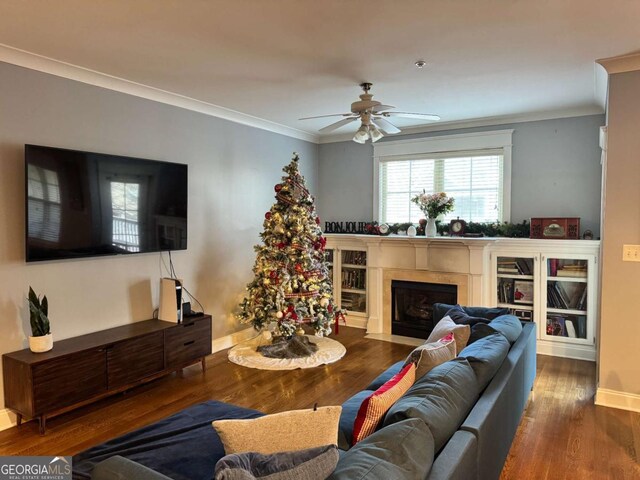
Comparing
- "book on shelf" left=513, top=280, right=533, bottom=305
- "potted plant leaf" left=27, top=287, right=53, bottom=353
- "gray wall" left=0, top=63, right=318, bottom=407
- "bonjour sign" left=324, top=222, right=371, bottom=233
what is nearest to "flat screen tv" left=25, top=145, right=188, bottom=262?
"gray wall" left=0, top=63, right=318, bottom=407

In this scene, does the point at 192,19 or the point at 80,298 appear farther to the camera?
the point at 80,298

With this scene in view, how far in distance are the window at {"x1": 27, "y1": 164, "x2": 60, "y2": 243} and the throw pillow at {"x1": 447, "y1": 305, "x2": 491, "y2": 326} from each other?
3.10 meters

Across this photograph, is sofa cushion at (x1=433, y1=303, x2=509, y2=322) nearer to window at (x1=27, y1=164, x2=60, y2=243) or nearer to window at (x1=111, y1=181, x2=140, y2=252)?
window at (x1=111, y1=181, x2=140, y2=252)

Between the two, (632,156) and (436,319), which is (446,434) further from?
(632,156)

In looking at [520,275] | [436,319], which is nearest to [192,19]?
[436,319]

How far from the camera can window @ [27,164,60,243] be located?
127 inches

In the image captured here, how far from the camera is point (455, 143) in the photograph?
5613mm

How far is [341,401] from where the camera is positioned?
143 inches

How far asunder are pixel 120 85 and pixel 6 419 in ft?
9.09

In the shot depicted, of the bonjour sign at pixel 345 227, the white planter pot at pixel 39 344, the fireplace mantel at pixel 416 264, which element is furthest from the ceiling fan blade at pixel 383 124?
the white planter pot at pixel 39 344

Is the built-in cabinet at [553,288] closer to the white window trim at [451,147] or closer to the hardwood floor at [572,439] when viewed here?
the white window trim at [451,147]

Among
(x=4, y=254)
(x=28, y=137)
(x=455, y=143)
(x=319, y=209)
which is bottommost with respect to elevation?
(x=4, y=254)

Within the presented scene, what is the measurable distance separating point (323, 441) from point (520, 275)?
4159 mm

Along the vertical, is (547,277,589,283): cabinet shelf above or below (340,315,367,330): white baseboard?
above
